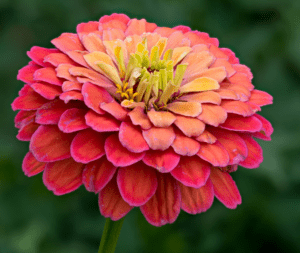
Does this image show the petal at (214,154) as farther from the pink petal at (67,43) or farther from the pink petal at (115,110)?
the pink petal at (67,43)

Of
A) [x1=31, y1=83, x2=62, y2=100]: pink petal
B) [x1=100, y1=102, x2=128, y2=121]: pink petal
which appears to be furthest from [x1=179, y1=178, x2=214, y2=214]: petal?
[x1=31, y1=83, x2=62, y2=100]: pink petal

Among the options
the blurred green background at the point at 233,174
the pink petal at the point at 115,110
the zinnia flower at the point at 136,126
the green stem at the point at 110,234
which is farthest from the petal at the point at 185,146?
the blurred green background at the point at 233,174

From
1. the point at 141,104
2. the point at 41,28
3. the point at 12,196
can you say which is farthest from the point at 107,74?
the point at 41,28

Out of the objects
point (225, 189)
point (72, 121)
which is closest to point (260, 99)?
point (225, 189)

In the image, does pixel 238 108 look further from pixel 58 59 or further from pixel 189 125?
pixel 58 59

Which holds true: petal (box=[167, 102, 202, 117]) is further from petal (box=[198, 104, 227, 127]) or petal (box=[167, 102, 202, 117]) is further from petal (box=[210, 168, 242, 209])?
petal (box=[210, 168, 242, 209])

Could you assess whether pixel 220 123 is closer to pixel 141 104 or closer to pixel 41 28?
pixel 141 104
